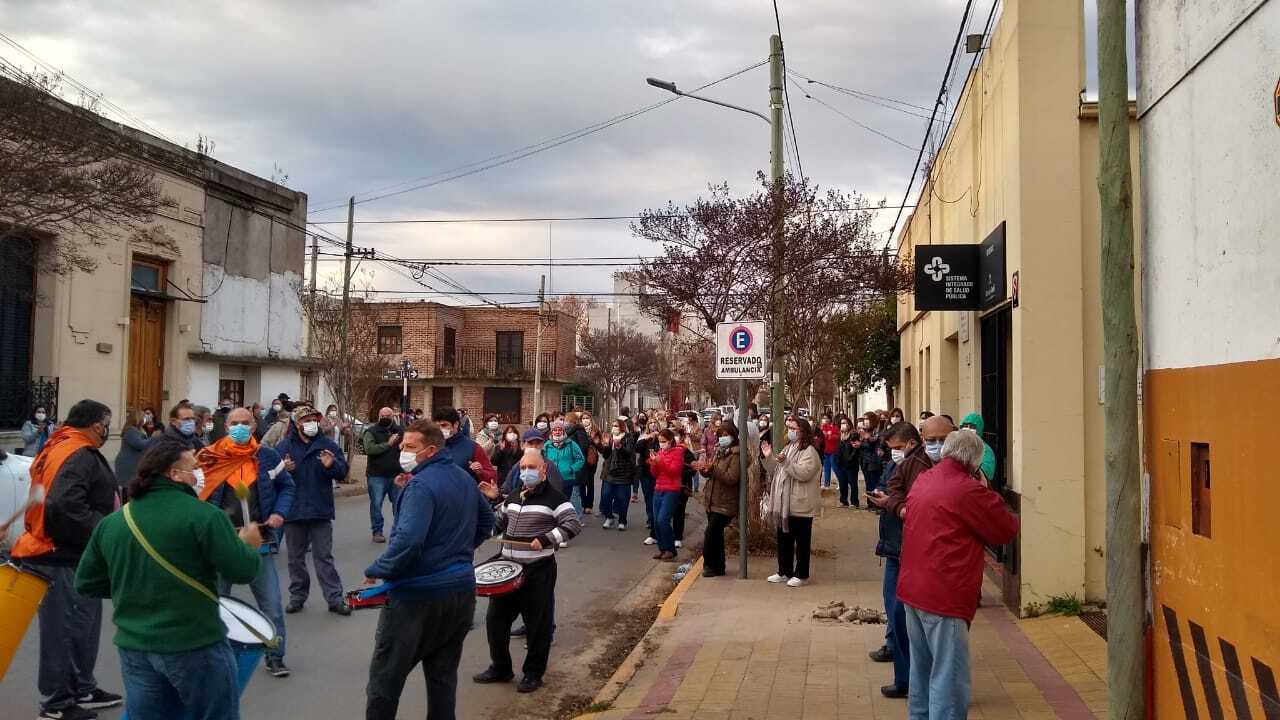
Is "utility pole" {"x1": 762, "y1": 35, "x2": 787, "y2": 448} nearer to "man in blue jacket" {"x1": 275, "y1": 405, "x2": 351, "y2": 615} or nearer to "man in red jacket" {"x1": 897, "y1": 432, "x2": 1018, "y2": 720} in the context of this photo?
"man in blue jacket" {"x1": 275, "y1": 405, "x2": 351, "y2": 615}

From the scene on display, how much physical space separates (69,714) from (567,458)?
9.25m

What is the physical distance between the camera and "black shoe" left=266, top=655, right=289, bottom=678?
767cm

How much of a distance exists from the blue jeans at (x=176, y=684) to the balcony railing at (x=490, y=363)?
1897 inches

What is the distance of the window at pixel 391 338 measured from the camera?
51906mm

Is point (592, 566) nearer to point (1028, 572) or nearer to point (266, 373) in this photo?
point (1028, 572)

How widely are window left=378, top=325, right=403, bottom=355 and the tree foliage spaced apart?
34.3 m

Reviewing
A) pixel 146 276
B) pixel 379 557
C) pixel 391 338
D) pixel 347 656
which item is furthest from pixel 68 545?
pixel 391 338

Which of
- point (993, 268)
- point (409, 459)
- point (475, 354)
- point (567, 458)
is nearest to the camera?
point (409, 459)

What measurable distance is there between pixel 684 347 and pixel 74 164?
1464cm

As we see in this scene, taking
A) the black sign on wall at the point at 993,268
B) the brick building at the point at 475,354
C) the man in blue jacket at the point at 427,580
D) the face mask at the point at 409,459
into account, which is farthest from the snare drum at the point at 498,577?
the brick building at the point at 475,354

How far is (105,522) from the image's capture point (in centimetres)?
469

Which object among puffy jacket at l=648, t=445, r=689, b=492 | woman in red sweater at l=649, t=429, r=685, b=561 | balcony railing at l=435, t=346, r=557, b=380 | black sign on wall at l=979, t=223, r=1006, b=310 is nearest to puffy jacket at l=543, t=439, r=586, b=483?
woman in red sweater at l=649, t=429, r=685, b=561

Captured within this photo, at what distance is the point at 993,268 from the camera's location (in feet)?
33.9

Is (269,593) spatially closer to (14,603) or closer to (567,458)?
(14,603)
